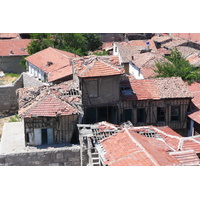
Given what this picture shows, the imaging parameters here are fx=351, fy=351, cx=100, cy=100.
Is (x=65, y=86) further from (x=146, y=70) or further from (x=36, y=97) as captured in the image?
(x=146, y=70)

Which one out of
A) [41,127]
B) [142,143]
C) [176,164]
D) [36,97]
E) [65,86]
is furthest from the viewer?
[65,86]

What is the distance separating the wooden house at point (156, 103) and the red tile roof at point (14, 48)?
1040 inches

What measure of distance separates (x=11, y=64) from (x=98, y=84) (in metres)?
28.6

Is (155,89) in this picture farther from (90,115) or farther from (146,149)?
(146,149)

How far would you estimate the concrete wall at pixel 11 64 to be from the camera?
48.4m

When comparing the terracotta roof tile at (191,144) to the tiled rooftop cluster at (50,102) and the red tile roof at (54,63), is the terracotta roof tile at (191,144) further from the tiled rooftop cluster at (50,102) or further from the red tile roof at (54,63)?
the red tile roof at (54,63)

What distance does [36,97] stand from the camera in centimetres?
2316

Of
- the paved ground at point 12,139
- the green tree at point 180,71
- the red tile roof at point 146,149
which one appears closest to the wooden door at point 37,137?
the paved ground at point 12,139

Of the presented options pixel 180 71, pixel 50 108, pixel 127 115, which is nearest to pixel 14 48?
pixel 180 71

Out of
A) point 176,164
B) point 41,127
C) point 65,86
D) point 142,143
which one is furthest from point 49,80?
point 176,164

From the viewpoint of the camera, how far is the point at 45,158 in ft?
68.6

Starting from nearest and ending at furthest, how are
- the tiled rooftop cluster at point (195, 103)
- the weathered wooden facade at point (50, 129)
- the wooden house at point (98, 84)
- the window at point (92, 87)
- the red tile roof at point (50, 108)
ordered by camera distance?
the red tile roof at point (50, 108)
the weathered wooden facade at point (50, 129)
the wooden house at point (98, 84)
the window at point (92, 87)
the tiled rooftop cluster at point (195, 103)

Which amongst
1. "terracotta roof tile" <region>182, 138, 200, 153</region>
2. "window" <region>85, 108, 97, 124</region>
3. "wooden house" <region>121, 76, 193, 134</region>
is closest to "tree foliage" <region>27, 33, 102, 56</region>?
"wooden house" <region>121, 76, 193, 134</region>

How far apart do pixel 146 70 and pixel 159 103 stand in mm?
10727
